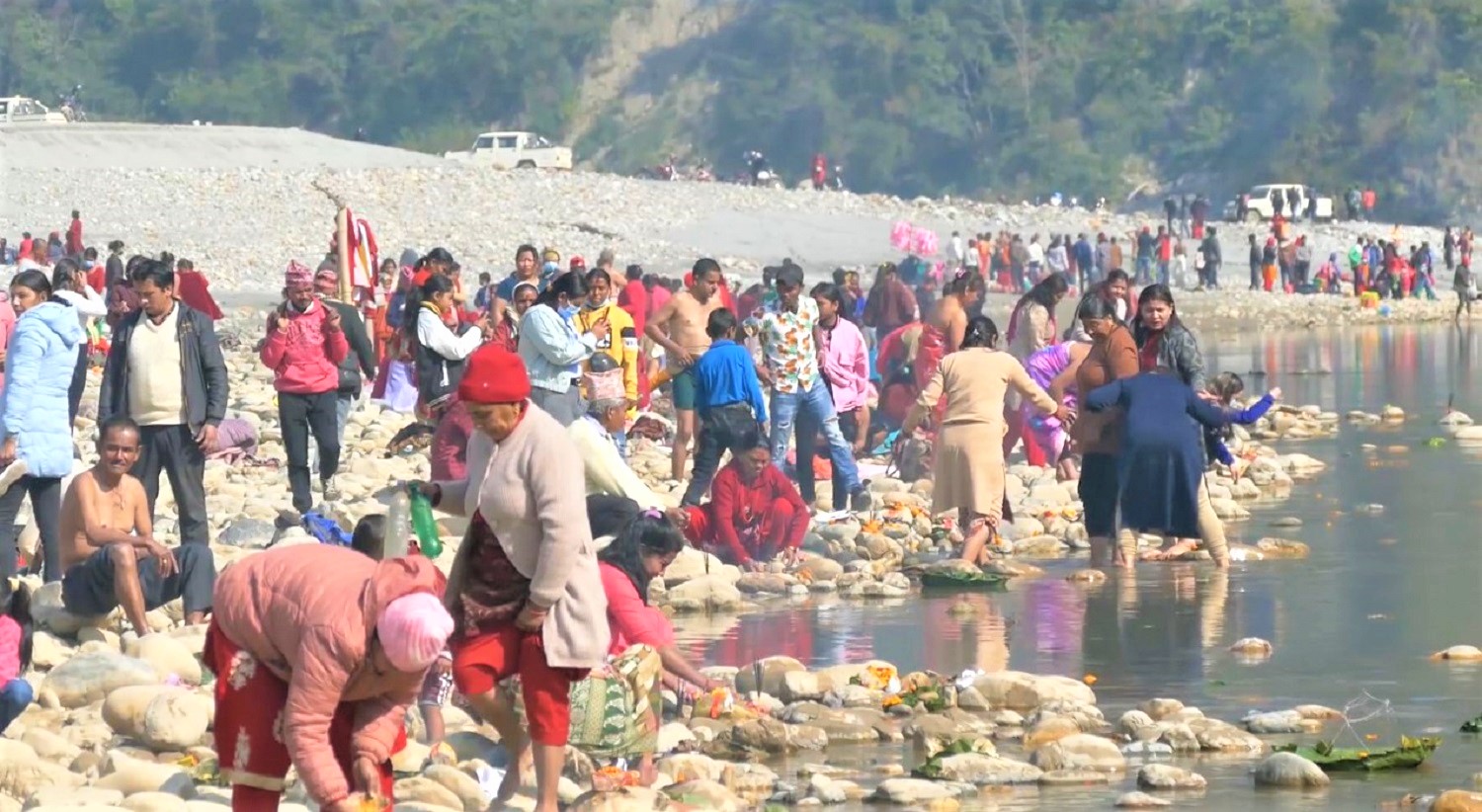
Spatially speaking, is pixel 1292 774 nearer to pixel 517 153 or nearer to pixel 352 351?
pixel 352 351

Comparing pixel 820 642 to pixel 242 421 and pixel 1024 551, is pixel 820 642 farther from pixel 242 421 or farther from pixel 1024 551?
pixel 242 421

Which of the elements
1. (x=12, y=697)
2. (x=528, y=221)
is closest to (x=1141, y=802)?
(x=12, y=697)

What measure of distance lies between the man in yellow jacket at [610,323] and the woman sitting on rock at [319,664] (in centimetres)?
790

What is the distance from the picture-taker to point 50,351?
11.0 m

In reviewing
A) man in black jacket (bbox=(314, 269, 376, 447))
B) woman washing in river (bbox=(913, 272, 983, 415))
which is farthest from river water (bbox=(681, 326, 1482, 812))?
man in black jacket (bbox=(314, 269, 376, 447))

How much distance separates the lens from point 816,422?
1495 centimetres

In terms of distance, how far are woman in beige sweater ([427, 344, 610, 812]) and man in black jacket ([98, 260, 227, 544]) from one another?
444cm

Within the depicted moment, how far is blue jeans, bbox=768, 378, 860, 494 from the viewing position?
48.6ft

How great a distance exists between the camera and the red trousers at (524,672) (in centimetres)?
698

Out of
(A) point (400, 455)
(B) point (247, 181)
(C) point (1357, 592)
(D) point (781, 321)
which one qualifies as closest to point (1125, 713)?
(C) point (1357, 592)

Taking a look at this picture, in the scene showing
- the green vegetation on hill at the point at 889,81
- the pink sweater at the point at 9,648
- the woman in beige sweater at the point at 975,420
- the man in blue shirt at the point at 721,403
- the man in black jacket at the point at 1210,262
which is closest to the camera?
the pink sweater at the point at 9,648

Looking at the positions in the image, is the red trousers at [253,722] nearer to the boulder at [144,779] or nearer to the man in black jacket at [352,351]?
the boulder at [144,779]

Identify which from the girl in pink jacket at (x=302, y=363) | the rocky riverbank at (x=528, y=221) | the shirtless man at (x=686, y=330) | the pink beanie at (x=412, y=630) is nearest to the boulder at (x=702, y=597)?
the girl in pink jacket at (x=302, y=363)

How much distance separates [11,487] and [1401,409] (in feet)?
47.9
